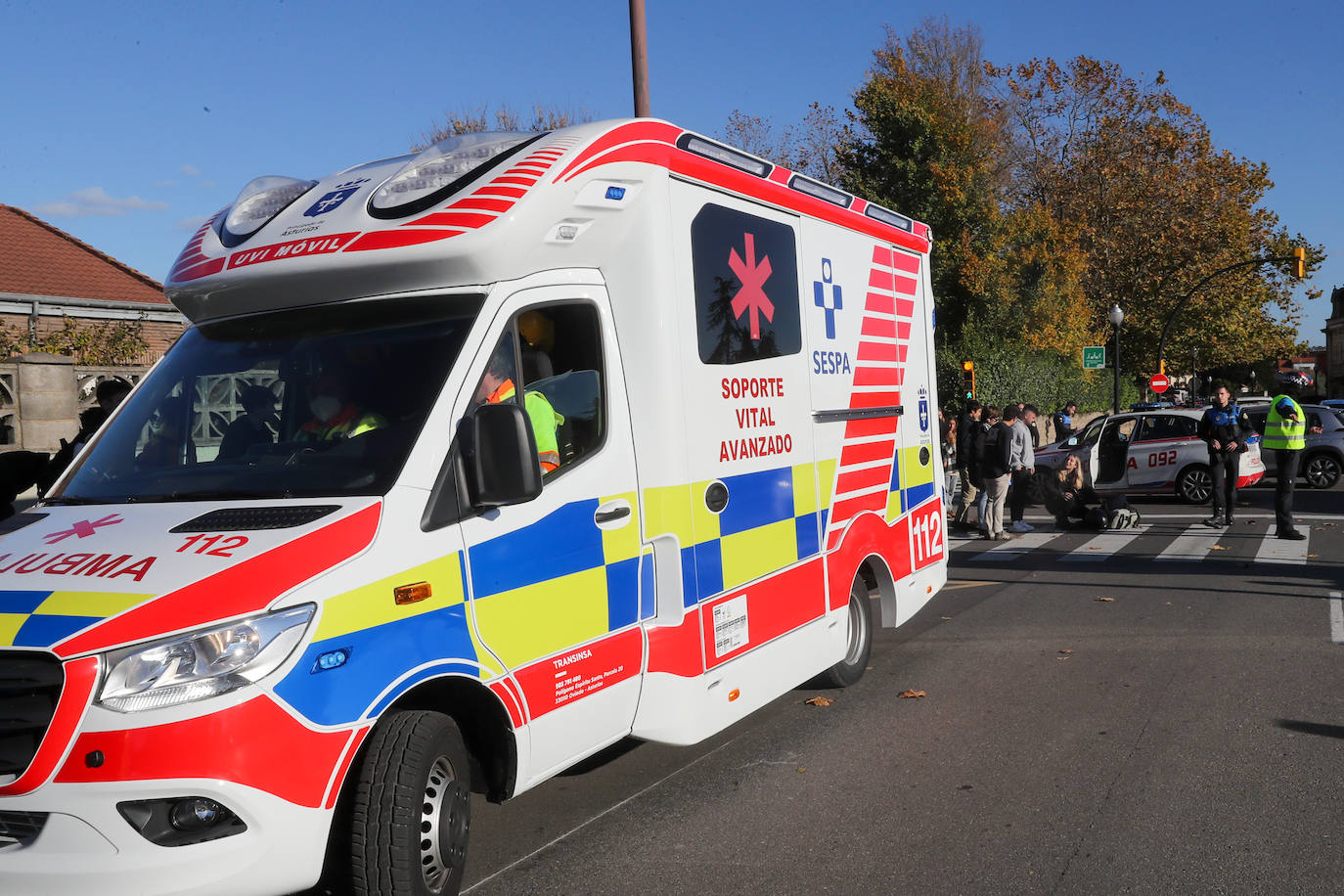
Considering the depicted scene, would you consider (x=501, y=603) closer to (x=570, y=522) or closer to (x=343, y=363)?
(x=570, y=522)

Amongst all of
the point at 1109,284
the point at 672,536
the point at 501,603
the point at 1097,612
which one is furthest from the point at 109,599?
the point at 1109,284

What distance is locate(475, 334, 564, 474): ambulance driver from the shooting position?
426 cm

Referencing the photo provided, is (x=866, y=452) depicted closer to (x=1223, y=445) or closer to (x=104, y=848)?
(x=104, y=848)

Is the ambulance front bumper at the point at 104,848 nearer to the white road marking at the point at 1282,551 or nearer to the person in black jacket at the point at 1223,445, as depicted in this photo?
the white road marking at the point at 1282,551

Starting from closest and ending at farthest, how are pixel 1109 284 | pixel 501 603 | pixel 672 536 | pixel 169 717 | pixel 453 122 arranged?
1. pixel 169 717
2. pixel 501 603
3. pixel 672 536
4. pixel 453 122
5. pixel 1109 284

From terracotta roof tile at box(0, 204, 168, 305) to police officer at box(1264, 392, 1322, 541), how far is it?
66.1 ft

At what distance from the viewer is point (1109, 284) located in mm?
44500

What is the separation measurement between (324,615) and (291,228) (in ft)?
6.18

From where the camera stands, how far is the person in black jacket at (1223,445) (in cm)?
1514

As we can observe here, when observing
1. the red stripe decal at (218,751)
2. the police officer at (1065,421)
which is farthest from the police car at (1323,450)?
the red stripe decal at (218,751)

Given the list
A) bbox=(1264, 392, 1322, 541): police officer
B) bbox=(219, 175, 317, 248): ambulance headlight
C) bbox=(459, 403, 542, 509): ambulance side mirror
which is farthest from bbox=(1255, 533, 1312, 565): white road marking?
bbox=(219, 175, 317, 248): ambulance headlight

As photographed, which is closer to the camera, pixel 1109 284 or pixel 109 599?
pixel 109 599

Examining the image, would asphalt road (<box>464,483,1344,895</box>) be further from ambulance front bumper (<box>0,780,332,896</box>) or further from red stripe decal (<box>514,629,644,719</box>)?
ambulance front bumper (<box>0,780,332,896</box>)

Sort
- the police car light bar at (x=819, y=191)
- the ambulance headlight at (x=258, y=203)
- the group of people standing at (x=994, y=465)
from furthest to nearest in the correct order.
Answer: the group of people standing at (x=994, y=465) < the police car light bar at (x=819, y=191) < the ambulance headlight at (x=258, y=203)
